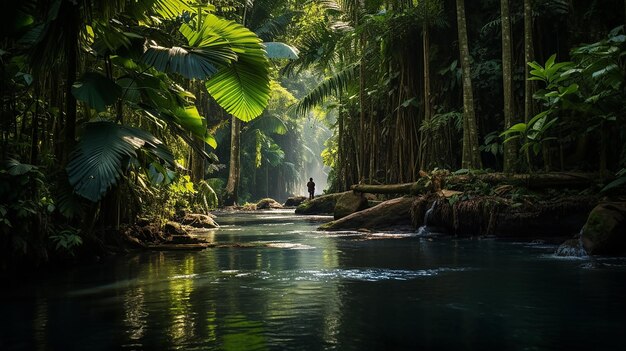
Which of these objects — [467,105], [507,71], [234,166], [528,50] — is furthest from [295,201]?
[528,50]

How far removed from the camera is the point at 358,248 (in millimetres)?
10164

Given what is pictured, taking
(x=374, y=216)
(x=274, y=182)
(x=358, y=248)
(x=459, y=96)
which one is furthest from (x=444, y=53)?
(x=274, y=182)

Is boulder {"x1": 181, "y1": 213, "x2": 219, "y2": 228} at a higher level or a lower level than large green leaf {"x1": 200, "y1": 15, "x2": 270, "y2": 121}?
lower

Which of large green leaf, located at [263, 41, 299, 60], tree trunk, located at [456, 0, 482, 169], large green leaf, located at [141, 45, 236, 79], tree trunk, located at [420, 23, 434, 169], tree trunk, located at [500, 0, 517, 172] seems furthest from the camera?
large green leaf, located at [263, 41, 299, 60]

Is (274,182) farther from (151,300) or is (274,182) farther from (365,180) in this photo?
(151,300)

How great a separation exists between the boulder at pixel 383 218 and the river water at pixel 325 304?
200 inches

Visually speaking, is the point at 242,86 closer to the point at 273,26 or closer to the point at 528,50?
the point at 528,50

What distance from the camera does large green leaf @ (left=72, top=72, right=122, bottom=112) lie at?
6707 mm

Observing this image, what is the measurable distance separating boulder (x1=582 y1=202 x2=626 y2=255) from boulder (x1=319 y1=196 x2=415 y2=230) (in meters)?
5.39

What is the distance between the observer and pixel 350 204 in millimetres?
16766

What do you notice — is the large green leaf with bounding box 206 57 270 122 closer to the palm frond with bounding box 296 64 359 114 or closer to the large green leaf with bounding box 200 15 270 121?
the large green leaf with bounding box 200 15 270 121

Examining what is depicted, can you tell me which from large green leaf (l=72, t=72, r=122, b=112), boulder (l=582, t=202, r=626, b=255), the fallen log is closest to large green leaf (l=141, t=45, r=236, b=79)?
large green leaf (l=72, t=72, r=122, b=112)

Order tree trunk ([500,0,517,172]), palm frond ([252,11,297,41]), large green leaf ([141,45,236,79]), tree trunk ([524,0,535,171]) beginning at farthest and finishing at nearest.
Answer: palm frond ([252,11,297,41]) → tree trunk ([500,0,517,172]) → tree trunk ([524,0,535,171]) → large green leaf ([141,45,236,79])

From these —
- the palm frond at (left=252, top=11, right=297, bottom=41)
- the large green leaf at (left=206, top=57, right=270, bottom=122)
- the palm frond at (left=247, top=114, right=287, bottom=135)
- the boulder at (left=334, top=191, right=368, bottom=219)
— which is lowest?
the boulder at (left=334, top=191, right=368, bottom=219)
